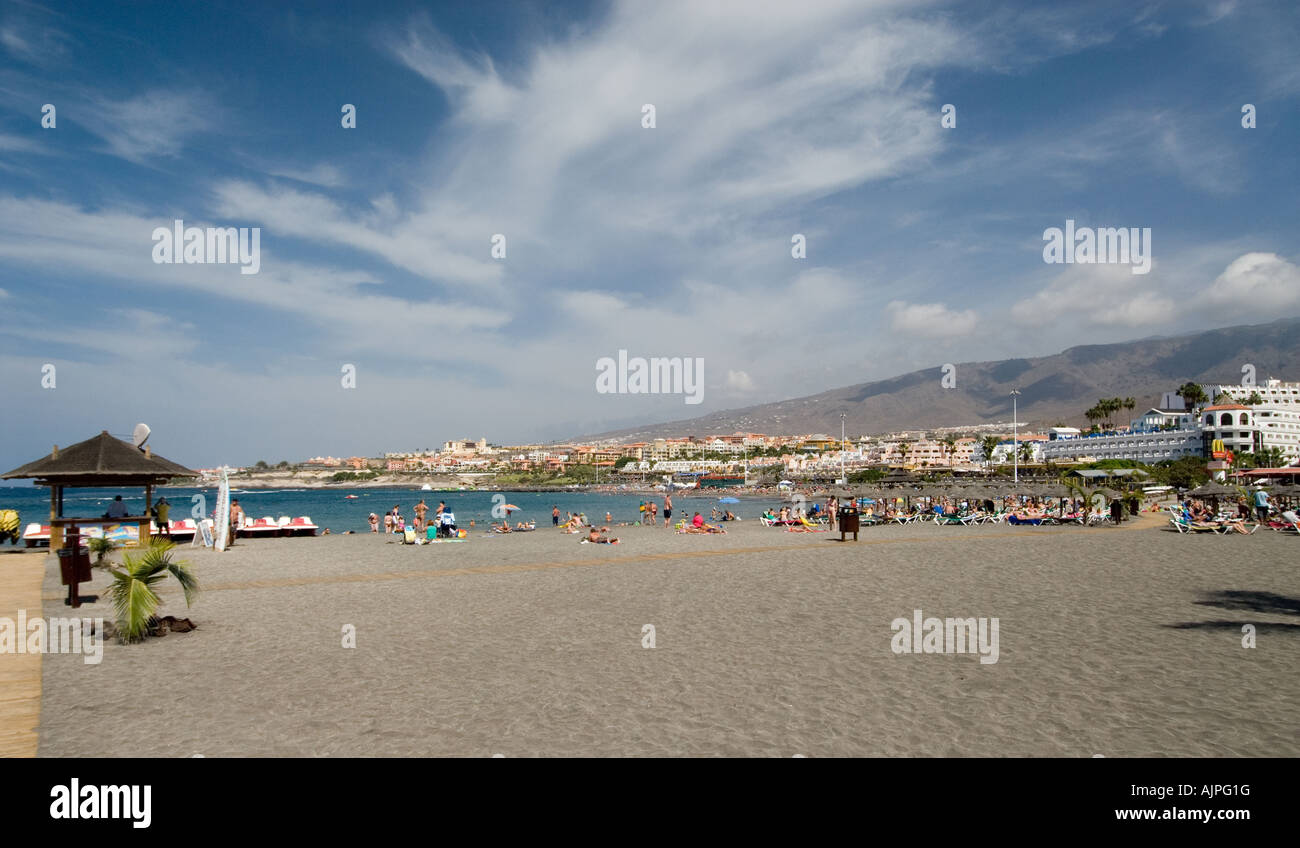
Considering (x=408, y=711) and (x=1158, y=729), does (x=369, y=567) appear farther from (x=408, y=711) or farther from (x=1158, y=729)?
(x=1158, y=729)

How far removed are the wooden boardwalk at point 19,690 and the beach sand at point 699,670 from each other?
0.12 meters

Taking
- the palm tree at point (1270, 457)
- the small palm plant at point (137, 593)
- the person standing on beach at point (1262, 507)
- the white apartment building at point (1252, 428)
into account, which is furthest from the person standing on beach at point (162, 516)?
the white apartment building at point (1252, 428)

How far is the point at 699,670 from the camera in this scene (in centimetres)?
733

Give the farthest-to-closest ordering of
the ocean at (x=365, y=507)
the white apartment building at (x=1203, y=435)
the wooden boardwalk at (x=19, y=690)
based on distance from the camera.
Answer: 1. the white apartment building at (x=1203, y=435)
2. the ocean at (x=365, y=507)
3. the wooden boardwalk at (x=19, y=690)

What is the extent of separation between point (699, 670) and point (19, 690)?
621 cm

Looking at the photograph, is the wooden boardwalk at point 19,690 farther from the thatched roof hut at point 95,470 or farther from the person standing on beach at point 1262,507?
the person standing on beach at point 1262,507

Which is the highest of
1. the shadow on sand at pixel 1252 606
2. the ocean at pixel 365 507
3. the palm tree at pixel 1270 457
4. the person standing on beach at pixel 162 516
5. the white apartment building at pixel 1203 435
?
the white apartment building at pixel 1203 435

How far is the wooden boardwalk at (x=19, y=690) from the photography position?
210 inches

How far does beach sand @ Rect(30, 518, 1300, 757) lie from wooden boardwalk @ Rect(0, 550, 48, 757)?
0.12 meters

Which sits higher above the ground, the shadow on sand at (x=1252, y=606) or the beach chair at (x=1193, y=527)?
the shadow on sand at (x=1252, y=606)
